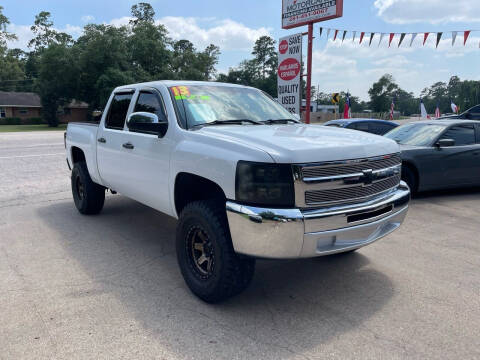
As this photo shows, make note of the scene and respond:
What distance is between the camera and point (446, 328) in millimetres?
3014

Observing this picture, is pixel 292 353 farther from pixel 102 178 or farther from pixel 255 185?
pixel 102 178

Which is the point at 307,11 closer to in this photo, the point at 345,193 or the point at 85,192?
the point at 85,192

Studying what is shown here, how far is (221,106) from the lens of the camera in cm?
426

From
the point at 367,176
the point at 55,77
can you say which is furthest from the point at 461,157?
the point at 55,77

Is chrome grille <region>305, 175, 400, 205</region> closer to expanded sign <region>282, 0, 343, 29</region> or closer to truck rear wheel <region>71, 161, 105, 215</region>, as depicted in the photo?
truck rear wheel <region>71, 161, 105, 215</region>

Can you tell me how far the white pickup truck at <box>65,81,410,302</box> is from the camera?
115 inches

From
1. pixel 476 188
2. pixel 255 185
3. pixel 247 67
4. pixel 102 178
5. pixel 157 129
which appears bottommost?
pixel 476 188

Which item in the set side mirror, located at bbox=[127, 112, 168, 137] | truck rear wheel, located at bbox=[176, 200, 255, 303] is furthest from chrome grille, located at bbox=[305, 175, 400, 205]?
side mirror, located at bbox=[127, 112, 168, 137]

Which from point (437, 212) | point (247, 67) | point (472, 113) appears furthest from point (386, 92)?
point (437, 212)

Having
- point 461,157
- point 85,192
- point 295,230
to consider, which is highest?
point 295,230

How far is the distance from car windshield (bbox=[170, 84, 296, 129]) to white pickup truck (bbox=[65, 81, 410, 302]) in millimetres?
13

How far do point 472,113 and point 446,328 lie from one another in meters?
11.1

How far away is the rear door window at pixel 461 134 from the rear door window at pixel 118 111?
584 centimetres

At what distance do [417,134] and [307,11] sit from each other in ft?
18.9
